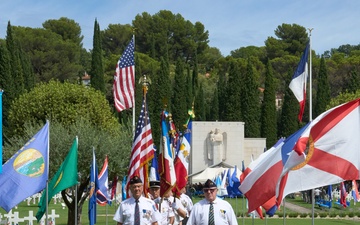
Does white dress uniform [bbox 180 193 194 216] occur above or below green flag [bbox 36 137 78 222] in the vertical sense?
below

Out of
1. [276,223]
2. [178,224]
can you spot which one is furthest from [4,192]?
[276,223]

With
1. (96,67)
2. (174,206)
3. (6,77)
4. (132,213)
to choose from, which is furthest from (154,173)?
(96,67)

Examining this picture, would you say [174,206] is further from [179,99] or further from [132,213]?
[179,99]

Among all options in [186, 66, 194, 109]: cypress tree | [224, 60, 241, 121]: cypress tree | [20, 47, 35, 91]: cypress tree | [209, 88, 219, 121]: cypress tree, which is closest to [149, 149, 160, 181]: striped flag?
[20, 47, 35, 91]: cypress tree

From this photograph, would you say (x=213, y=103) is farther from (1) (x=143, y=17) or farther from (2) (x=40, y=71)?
(1) (x=143, y=17)

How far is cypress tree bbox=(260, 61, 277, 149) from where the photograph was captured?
7615 cm

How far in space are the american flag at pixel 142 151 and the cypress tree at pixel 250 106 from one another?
5849cm

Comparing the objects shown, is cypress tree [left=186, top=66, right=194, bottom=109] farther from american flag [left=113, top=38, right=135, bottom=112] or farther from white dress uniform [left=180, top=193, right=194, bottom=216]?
white dress uniform [left=180, top=193, right=194, bottom=216]

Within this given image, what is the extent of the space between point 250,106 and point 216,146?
11.4 metres

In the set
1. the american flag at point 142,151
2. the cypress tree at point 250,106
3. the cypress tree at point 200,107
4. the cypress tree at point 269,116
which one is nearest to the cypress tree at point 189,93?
the cypress tree at point 200,107

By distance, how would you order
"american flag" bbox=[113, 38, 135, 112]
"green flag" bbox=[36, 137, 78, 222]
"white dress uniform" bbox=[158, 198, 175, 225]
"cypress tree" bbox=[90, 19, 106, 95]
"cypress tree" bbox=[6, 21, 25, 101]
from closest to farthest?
"white dress uniform" bbox=[158, 198, 175, 225] < "green flag" bbox=[36, 137, 78, 222] < "american flag" bbox=[113, 38, 135, 112] < "cypress tree" bbox=[6, 21, 25, 101] < "cypress tree" bbox=[90, 19, 106, 95]

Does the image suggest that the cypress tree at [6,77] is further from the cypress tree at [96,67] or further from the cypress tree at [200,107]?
the cypress tree at [200,107]

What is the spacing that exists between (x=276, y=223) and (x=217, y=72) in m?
77.9

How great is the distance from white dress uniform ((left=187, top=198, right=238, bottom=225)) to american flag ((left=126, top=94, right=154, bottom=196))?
13.5 ft
